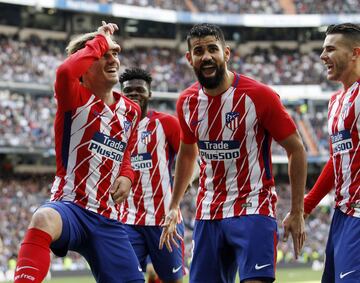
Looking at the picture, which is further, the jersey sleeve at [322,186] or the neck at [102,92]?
the jersey sleeve at [322,186]

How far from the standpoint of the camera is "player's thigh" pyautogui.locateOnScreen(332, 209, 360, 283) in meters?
5.71

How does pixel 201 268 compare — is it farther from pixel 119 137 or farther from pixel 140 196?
pixel 140 196

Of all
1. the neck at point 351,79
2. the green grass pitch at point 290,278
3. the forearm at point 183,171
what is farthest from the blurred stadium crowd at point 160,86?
the neck at point 351,79

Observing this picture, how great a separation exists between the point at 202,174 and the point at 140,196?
233 centimetres

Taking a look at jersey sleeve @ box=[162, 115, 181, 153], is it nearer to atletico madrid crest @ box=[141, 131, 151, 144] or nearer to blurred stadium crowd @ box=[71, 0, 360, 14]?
atletico madrid crest @ box=[141, 131, 151, 144]

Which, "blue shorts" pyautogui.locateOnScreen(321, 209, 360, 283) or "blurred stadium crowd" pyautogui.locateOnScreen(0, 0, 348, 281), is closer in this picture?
"blue shorts" pyautogui.locateOnScreen(321, 209, 360, 283)

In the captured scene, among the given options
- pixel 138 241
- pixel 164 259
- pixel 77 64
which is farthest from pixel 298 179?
pixel 138 241

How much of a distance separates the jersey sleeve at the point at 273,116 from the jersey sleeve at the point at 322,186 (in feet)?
2.13

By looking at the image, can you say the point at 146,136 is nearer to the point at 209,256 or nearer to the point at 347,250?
the point at 209,256

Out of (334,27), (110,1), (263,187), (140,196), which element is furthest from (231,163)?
(110,1)

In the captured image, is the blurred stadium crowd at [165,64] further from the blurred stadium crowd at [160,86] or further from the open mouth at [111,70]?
the open mouth at [111,70]

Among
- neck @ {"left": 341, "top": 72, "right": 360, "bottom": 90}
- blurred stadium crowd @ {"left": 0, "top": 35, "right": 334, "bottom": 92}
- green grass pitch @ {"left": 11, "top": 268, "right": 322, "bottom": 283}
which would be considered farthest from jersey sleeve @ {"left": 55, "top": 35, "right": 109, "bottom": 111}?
blurred stadium crowd @ {"left": 0, "top": 35, "right": 334, "bottom": 92}

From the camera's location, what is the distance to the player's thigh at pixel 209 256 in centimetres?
611

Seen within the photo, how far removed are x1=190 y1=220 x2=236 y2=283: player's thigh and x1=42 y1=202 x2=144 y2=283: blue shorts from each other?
50 centimetres
